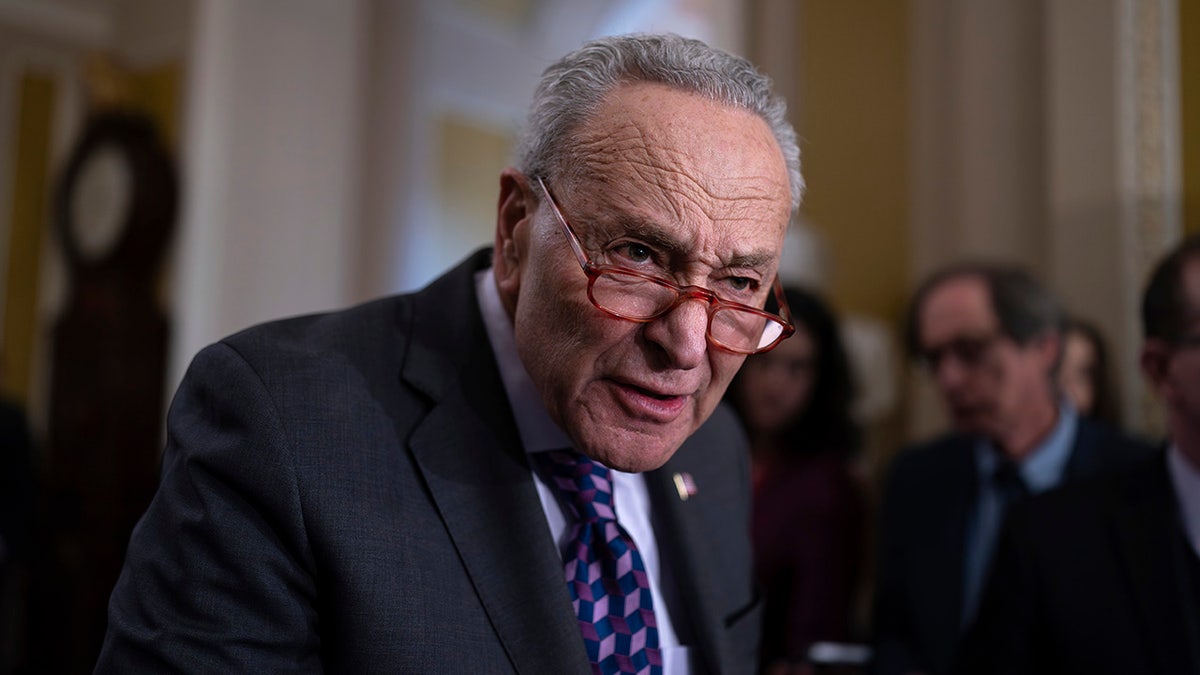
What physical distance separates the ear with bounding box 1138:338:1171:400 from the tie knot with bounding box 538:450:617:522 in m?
1.08

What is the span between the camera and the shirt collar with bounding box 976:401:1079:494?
2377mm

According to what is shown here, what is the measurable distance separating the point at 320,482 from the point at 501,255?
350mm

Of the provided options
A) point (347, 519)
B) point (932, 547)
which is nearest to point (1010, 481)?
point (932, 547)

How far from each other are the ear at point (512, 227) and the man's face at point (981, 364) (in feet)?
5.14

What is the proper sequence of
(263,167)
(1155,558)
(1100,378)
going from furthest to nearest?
(263,167)
(1100,378)
(1155,558)

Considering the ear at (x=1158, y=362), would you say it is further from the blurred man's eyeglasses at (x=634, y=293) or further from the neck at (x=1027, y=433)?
the blurred man's eyeglasses at (x=634, y=293)

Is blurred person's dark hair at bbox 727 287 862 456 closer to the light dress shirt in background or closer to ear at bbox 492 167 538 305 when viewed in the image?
the light dress shirt in background

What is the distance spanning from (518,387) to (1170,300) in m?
1.18

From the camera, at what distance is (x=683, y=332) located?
109 centimetres

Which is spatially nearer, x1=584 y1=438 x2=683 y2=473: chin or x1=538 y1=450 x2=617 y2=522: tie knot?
x1=584 y1=438 x2=683 y2=473: chin

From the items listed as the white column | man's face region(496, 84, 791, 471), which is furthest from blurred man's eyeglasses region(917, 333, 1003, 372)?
the white column

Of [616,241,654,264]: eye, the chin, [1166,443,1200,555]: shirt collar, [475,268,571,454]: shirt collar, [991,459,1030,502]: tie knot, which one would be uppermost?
[616,241,654,264]: eye

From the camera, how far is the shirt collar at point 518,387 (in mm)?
1262

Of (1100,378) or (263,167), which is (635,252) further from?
(263,167)
